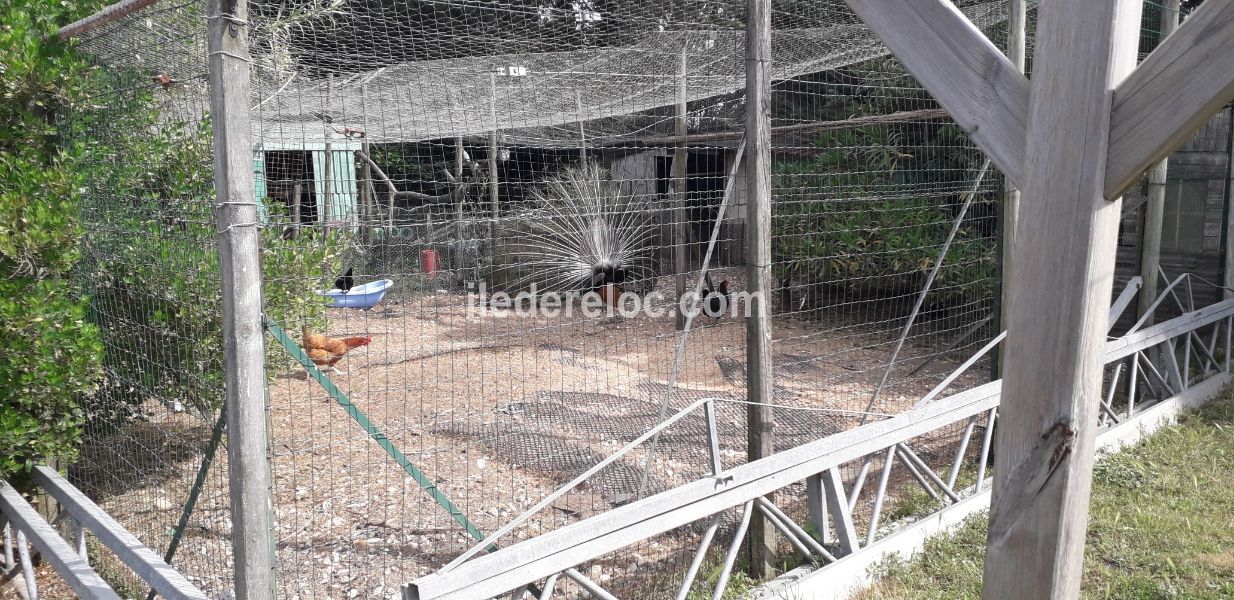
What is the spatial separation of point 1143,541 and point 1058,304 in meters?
2.67

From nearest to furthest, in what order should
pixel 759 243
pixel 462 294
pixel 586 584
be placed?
1. pixel 586 584
2. pixel 759 243
3. pixel 462 294

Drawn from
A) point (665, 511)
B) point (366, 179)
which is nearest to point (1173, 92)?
point (665, 511)

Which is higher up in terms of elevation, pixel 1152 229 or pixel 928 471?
pixel 1152 229

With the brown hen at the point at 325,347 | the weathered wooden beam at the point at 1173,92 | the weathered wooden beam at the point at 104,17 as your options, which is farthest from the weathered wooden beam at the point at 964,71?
the brown hen at the point at 325,347

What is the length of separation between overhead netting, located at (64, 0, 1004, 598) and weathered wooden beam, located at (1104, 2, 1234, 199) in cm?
183

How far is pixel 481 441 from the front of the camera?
4.68 meters

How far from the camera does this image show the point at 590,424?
495cm

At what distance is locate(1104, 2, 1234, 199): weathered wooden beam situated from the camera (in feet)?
3.55

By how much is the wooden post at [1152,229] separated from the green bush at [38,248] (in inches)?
234

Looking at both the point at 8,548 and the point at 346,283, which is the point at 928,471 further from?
the point at 346,283

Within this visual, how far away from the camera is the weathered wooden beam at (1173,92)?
3.55 feet

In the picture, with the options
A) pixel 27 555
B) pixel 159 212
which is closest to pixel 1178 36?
pixel 159 212

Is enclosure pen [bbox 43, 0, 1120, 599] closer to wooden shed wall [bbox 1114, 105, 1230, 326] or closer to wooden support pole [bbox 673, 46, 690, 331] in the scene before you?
wooden support pole [bbox 673, 46, 690, 331]

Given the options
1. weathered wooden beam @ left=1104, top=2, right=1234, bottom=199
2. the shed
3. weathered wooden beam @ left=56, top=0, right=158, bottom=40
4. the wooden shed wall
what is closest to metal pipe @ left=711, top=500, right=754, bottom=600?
the shed
